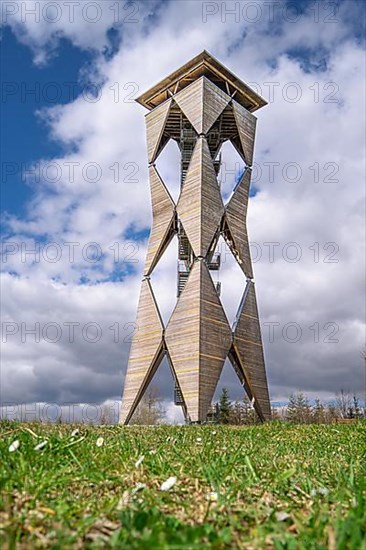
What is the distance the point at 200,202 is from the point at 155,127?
3625 mm

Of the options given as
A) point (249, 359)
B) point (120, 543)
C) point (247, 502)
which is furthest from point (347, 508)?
point (249, 359)

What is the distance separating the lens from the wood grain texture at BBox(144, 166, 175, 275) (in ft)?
50.8

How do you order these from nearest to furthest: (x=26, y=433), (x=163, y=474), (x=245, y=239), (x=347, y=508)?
(x=347, y=508)
(x=163, y=474)
(x=26, y=433)
(x=245, y=239)

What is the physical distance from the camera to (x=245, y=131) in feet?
55.3

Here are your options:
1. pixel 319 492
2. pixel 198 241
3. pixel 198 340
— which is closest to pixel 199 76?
pixel 198 241

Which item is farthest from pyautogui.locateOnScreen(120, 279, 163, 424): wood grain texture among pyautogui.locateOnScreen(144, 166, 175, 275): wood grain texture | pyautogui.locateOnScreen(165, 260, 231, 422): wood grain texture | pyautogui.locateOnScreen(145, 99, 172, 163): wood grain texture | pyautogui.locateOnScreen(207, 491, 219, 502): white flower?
pyautogui.locateOnScreen(207, 491, 219, 502): white flower

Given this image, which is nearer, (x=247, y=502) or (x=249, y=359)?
(x=247, y=502)

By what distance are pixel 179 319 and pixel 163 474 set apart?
11.9 meters

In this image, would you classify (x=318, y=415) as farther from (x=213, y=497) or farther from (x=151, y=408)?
(x=213, y=497)

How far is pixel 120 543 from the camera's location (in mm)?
1125

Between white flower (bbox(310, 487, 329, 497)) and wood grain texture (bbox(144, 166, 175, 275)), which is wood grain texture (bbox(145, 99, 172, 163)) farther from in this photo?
white flower (bbox(310, 487, 329, 497))

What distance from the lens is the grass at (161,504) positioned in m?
1.23

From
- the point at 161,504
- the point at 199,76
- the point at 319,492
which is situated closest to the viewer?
the point at 161,504

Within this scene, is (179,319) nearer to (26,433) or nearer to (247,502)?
(26,433)
